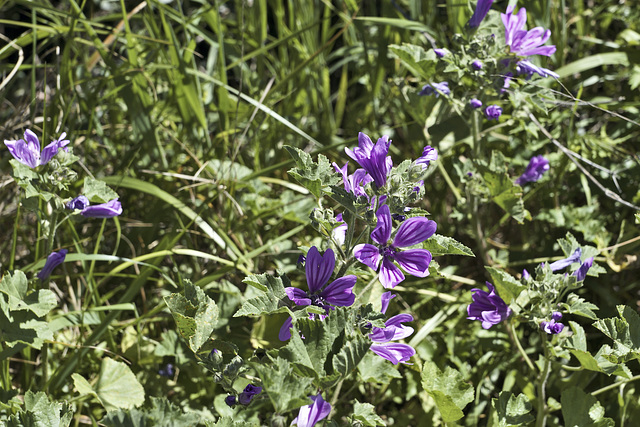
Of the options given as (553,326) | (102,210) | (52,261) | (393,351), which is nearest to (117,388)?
(52,261)

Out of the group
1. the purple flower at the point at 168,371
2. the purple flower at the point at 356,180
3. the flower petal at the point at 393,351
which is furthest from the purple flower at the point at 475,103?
the purple flower at the point at 168,371

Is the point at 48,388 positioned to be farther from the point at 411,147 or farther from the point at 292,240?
the point at 411,147

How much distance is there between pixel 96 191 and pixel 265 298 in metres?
0.87

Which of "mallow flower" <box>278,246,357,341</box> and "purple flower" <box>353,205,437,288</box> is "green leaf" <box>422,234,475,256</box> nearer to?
"purple flower" <box>353,205,437,288</box>

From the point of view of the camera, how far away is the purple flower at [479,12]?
237 cm

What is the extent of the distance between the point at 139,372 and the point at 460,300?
136cm

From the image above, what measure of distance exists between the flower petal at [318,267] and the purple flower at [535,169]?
4.84ft

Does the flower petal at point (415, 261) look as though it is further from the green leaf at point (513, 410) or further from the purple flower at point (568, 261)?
the purple flower at point (568, 261)

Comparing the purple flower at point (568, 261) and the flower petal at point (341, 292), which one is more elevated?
the flower petal at point (341, 292)

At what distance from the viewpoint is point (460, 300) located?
2.62m

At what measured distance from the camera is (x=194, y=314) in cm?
175

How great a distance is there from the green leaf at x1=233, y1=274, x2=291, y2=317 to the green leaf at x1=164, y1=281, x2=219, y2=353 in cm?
21

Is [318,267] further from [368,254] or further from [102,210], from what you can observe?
[102,210]

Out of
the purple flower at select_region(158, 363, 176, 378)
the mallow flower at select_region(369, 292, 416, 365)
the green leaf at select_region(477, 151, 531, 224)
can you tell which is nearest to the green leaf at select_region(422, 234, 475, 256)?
the mallow flower at select_region(369, 292, 416, 365)
